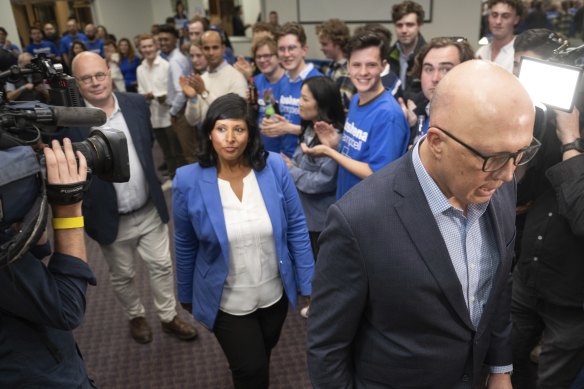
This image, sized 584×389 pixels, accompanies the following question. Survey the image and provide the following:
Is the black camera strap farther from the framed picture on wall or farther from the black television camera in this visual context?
the framed picture on wall

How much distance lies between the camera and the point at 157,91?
198 inches

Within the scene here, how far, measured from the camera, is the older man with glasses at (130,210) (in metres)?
2.36

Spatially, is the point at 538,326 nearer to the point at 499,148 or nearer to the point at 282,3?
the point at 499,148

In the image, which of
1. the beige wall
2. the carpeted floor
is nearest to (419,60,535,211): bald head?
the carpeted floor

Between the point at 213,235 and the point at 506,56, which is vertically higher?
the point at 506,56

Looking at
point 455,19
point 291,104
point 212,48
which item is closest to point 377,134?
point 291,104

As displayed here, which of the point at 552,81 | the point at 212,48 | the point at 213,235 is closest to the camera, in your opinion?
the point at 552,81

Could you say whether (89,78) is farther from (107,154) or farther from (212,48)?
(212,48)

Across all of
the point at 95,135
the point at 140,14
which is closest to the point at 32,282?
the point at 95,135

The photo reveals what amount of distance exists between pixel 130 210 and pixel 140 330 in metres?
0.78

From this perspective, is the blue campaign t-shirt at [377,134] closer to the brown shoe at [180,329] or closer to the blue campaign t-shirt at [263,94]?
the blue campaign t-shirt at [263,94]

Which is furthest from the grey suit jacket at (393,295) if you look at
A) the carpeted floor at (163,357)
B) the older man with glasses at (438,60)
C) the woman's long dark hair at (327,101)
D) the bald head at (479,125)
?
the woman's long dark hair at (327,101)

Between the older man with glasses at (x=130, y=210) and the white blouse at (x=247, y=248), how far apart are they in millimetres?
807

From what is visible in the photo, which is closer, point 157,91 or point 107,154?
point 107,154
